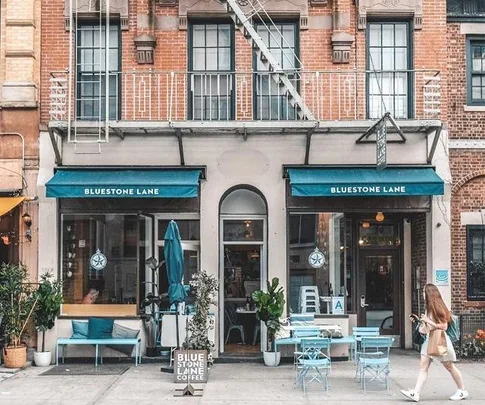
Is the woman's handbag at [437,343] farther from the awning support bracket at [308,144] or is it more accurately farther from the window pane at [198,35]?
the window pane at [198,35]

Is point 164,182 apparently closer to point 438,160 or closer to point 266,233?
point 266,233

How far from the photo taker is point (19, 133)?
56.9 feet

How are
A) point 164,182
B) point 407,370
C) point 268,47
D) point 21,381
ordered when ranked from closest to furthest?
point 21,381 → point 407,370 → point 164,182 → point 268,47

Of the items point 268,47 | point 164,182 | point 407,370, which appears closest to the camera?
point 407,370

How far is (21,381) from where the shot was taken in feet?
47.5

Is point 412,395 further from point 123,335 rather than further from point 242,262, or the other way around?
point 123,335

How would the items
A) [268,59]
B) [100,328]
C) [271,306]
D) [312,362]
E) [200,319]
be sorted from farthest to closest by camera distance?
[100,328] < [268,59] < [271,306] < [200,319] < [312,362]

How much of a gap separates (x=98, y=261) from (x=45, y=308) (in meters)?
1.61

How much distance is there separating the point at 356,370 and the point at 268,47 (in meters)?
7.25

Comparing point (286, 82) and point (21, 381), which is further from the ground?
point (286, 82)

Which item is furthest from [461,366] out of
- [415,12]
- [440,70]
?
[415,12]

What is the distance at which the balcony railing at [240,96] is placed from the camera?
1742 cm

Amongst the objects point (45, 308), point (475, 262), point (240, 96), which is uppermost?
point (240, 96)

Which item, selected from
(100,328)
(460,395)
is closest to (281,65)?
(100,328)
